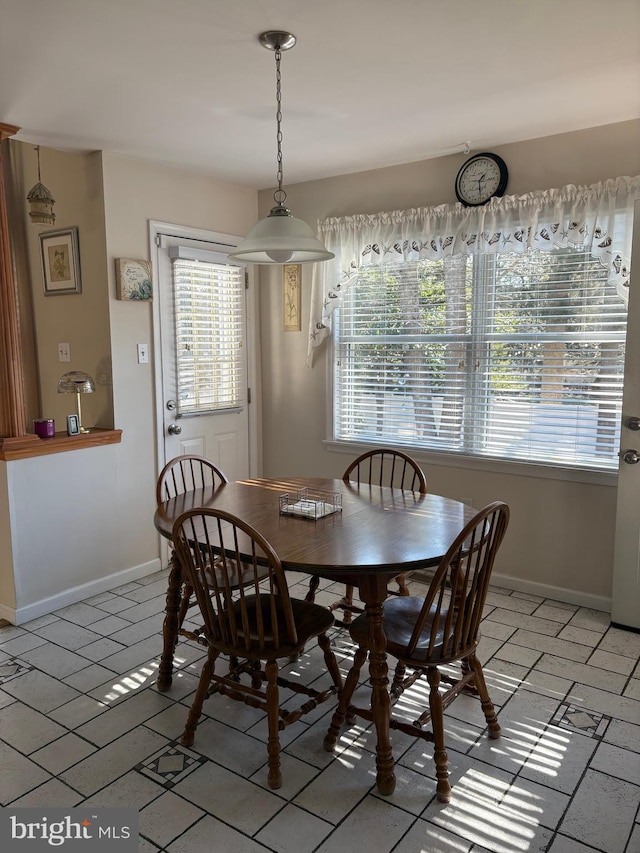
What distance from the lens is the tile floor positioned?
6.11 feet

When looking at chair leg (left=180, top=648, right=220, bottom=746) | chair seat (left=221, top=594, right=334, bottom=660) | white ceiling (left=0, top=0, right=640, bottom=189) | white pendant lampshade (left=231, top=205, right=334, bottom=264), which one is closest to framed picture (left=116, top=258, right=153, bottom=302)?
white ceiling (left=0, top=0, right=640, bottom=189)

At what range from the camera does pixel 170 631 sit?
8.52 feet

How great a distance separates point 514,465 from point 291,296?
1863 millimetres

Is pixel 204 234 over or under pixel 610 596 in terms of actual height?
over

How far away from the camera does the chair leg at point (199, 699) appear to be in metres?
2.23

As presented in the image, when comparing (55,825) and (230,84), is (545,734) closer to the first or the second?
(55,825)

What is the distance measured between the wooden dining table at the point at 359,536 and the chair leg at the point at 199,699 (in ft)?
1.27

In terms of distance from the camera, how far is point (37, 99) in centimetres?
274

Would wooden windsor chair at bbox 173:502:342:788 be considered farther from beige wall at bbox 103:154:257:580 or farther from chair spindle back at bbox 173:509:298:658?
beige wall at bbox 103:154:257:580

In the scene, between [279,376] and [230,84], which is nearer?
[230,84]

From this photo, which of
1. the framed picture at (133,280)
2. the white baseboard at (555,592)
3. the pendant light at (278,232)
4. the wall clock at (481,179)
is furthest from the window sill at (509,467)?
the pendant light at (278,232)

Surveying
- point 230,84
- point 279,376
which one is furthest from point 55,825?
point 279,376

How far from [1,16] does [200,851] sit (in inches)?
102

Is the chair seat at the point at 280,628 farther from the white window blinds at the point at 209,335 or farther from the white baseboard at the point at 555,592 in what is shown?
the white window blinds at the point at 209,335
